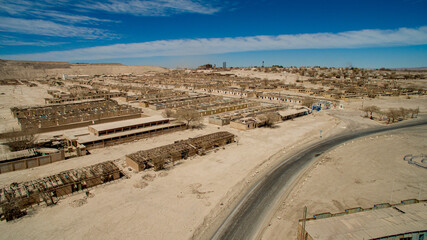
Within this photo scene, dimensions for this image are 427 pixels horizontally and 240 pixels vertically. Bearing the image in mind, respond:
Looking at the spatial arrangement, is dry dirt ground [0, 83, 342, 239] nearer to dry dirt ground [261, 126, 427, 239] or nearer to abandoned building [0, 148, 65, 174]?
abandoned building [0, 148, 65, 174]

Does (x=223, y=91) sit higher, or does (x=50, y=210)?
(x=223, y=91)

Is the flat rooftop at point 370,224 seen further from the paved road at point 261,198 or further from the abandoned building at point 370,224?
the paved road at point 261,198

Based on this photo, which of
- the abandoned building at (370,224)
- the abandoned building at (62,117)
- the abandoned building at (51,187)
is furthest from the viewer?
the abandoned building at (62,117)

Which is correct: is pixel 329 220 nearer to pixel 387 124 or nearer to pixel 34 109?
pixel 387 124

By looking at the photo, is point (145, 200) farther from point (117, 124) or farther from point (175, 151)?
point (117, 124)

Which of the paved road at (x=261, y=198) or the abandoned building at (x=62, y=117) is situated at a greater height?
the abandoned building at (x=62, y=117)

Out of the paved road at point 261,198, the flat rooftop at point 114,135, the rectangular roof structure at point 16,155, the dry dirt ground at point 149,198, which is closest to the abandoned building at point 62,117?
the flat rooftop at point 114,135

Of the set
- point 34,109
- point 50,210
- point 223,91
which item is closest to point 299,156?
point 50,210
